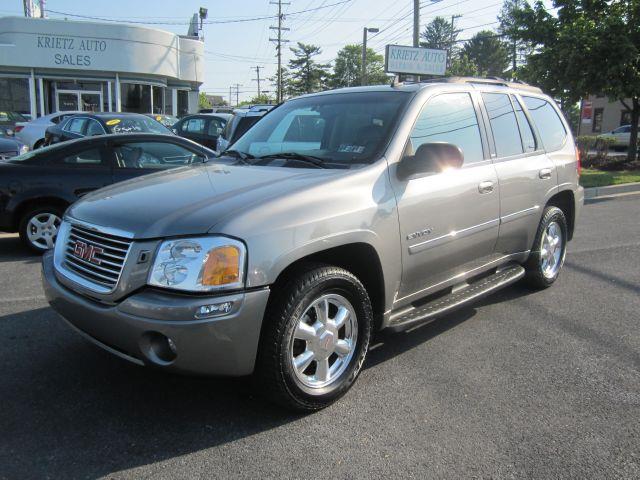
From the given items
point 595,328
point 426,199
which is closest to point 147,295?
point 426,199

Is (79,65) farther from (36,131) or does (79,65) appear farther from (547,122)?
(547,122)

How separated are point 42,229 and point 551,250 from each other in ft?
19.1

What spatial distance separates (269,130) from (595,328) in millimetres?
3027

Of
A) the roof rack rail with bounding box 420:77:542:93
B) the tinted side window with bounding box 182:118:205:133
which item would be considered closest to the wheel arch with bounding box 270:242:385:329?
the roof rack rail with bounding box 420:77:542:93

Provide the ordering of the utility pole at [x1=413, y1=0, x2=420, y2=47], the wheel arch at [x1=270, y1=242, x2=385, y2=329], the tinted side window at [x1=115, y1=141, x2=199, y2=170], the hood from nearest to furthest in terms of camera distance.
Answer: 1. the hood
2. the wheel arch at [x1=270, y1=242, x2=385, y2=329]
3. the tinted side window at [x1=115, y1=141, x2=199, y2=170]
4. the utility pole at [x1=413, y1=0, x2=420, y2=47]

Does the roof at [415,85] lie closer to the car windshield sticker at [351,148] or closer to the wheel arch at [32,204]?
the car windshield sticker at [351,148]

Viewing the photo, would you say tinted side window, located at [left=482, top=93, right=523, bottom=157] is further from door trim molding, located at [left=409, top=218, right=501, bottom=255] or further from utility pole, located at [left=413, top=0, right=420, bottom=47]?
utility pole, located at [left=413, top=0, right=420, bottom=47]

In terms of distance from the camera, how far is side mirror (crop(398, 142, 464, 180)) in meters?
3.39

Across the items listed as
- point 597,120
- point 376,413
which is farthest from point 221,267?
point 597,120

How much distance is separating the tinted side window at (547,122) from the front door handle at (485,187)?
130 centimetres

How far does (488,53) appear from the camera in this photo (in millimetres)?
78812

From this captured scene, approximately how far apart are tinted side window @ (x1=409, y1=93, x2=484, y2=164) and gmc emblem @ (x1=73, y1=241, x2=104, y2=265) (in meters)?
2.06

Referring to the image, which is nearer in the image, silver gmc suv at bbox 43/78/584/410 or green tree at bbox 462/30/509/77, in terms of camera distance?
silver gmc suv at bbox 43/78/584/410

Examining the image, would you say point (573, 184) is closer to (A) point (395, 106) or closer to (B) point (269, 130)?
(A) point (395, 106)
